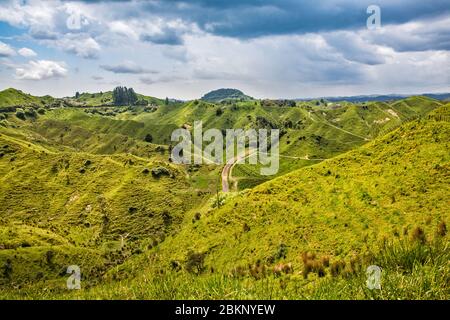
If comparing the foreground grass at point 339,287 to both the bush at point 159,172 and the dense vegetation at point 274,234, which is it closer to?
the dense vegetation at point 274,234

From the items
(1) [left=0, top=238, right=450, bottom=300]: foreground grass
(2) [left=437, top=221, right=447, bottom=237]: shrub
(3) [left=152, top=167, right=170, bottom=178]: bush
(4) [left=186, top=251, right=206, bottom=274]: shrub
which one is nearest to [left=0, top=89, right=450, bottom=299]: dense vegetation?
(1) [left=0, top=238, right=450, bottom=300]: foreground grass

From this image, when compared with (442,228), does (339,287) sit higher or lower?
higher

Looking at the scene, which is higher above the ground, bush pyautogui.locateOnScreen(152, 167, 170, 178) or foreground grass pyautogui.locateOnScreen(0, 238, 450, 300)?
foreground grass pyautogui.locateOnScreen(0, 238, 450, 300)

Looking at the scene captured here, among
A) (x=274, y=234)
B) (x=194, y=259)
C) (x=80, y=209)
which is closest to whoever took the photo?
(x=274, y=234)

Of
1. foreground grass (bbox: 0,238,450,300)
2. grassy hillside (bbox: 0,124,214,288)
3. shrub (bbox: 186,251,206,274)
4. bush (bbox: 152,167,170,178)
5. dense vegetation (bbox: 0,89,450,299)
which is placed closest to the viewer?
foreground grass (bbox: 0,238,450,300)

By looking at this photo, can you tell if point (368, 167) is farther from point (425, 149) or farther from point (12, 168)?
point (12, 168)

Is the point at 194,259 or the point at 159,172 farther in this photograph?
the point at 159,172

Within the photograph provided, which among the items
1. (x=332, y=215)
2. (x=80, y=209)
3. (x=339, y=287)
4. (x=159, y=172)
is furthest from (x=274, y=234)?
(x=159, y=172)

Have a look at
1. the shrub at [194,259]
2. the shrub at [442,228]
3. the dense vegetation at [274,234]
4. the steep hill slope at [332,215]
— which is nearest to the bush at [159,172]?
the dense vegetation at [274,234]

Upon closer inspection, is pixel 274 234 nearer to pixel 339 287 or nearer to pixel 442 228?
pixel 442 228

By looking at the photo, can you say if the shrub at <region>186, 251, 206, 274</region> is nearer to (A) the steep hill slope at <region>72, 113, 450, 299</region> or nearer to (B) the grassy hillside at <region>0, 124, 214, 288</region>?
(A) the steep hill slope at <region>72, 113, 450, 299</region>

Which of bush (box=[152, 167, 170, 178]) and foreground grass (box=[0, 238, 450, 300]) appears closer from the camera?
foreground grass (box=[0, 238, 450, 300])

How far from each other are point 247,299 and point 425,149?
53661mm

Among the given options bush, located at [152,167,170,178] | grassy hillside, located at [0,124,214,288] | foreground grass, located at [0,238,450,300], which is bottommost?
grassy hillside, located at [0,124,214,288]
